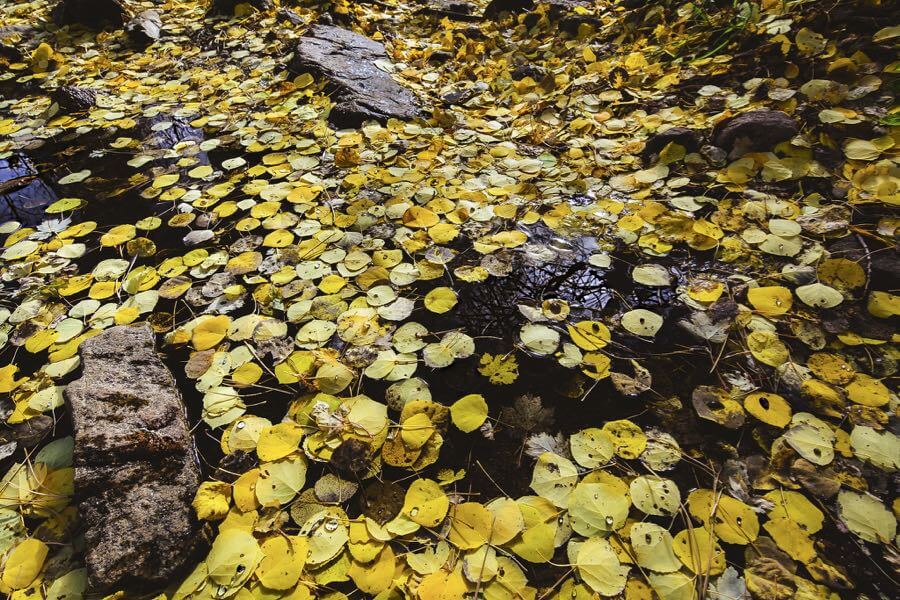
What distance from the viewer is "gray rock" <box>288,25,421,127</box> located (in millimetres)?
2463

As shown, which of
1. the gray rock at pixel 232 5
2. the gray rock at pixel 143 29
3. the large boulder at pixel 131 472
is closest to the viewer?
the large boulder at pixel 131 472

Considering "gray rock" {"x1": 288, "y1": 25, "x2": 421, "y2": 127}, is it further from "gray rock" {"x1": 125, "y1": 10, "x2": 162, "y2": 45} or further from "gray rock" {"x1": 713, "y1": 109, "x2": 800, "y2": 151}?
"gray rock" {"x1": 713, "y1": 109, "x2": 800, "y2": 151}

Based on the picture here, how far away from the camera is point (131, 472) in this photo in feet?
3.35

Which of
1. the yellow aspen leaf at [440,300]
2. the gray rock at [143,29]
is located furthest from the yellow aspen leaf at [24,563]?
the gray rock at [143,29]

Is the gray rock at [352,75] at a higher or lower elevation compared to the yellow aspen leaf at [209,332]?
higher

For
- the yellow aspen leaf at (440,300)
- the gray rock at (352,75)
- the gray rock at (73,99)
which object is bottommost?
the yellow aspen leaf at (440,300)

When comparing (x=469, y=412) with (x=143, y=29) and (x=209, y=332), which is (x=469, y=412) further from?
(x=143, y=29)

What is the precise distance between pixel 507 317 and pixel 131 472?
3.62ft

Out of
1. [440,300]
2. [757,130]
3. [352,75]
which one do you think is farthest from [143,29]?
[757,130]

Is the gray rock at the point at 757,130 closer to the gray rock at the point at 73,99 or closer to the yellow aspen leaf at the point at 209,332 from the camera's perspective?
the yellow aspen leaf at the point at 209,332

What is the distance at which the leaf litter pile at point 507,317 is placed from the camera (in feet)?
3.20

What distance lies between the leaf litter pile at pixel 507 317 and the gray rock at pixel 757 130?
0.04ft

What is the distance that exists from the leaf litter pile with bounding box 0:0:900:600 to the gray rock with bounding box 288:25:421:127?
4.8 inches

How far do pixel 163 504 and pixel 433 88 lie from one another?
268cm
